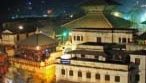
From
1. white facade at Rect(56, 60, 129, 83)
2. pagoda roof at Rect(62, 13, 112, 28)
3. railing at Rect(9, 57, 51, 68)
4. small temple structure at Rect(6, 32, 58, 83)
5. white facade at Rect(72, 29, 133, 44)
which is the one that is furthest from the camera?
pagoda roof at Rect(62, 13, 112, 28)

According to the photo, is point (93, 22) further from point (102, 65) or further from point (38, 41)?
point (102, 65)

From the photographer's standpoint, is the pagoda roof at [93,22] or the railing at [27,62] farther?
the pagoda roof at [93,22]

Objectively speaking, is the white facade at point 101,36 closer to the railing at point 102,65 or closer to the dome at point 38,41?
the dome at point 38,41

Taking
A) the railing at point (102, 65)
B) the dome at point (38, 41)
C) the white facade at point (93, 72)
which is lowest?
the white facade at point (93, 72)

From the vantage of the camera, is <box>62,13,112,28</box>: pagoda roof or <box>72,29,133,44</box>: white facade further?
<box>62,13,112,28</box>: pagoda roof

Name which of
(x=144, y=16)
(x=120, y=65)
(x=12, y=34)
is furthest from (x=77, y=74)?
(x=144, y=16)

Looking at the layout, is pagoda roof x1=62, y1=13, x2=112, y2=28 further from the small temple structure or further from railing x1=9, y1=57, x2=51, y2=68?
railing x1=9, y1=57, x2=51, y2=68

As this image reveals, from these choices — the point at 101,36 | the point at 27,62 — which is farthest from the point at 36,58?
the point at 101,36

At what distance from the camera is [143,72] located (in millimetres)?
35781

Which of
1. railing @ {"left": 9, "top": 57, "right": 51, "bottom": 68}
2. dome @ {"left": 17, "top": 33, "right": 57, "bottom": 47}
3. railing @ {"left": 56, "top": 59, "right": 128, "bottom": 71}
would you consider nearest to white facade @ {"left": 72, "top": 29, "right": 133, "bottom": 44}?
dome @ {"left": 17, "top": 33, "right": 57, "bottom": 47}

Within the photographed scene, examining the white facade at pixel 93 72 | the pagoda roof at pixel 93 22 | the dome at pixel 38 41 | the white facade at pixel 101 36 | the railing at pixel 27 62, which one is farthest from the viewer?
the pagoda roof at pixel 93 22

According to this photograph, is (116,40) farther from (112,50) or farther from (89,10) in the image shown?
(89,10)

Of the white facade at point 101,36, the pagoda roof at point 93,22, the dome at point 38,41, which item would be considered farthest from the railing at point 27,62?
the pagoda roof at point 93,22

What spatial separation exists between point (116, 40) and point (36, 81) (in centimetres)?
1174
